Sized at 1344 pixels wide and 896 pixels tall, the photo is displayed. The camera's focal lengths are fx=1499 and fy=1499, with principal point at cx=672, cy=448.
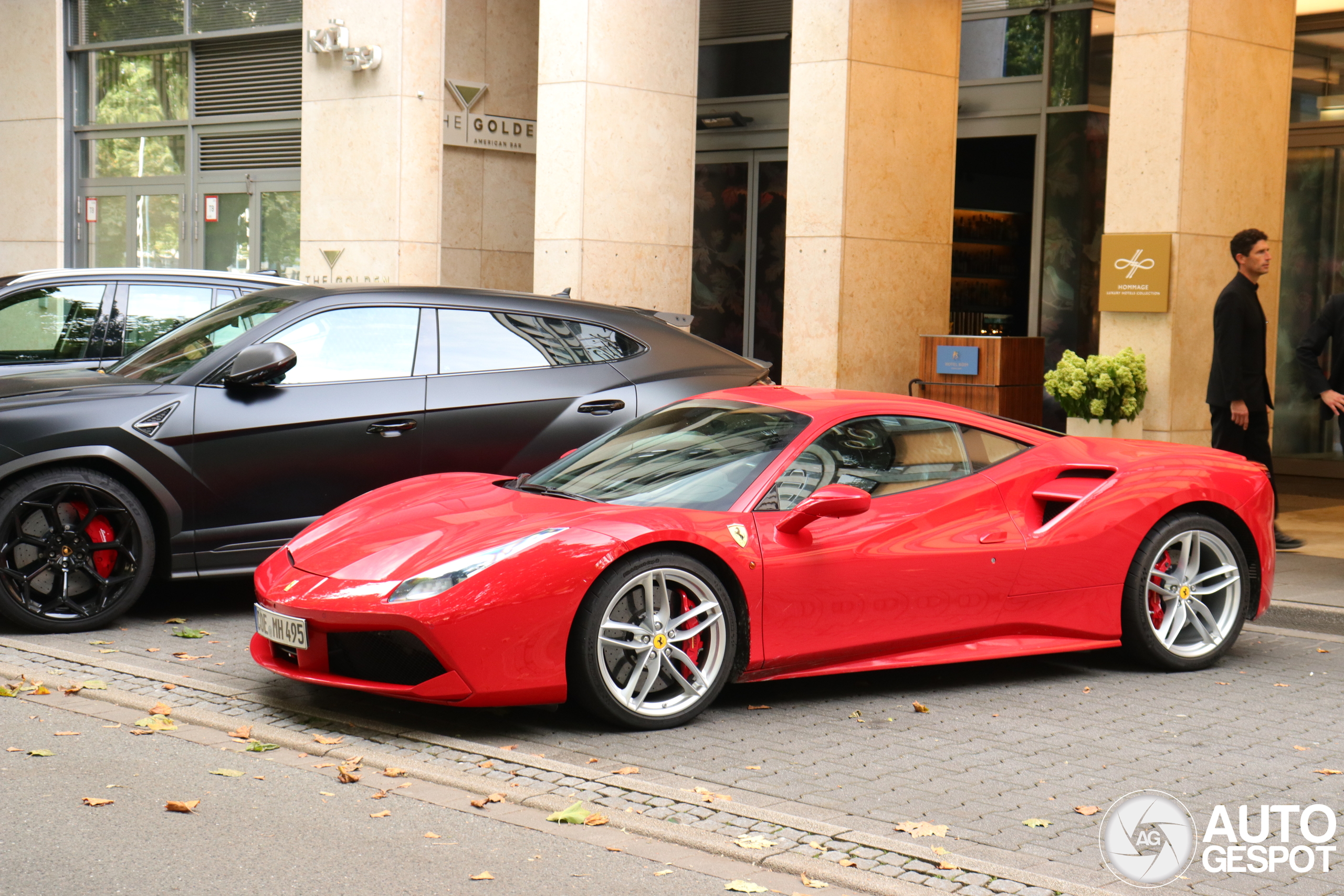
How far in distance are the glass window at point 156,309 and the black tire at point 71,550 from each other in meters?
2.58

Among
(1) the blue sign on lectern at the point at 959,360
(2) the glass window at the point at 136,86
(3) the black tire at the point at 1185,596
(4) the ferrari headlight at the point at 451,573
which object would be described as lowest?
(3) the black tire at the point at 1185,596

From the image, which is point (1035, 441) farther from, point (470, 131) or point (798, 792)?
point (470, 131)

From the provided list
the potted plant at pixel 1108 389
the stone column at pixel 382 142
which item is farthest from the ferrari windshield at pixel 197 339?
the stone column at pixel 382 142

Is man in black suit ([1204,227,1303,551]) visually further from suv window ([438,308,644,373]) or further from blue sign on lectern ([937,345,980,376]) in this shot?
suv window ([438,308,644,373])

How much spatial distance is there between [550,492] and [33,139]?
17.9 meters

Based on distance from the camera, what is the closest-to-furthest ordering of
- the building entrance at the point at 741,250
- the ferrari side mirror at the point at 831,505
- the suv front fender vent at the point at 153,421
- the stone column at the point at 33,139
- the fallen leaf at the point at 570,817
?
1. the fallen leaf at the point at 570,817
2. the ferrari side mirror at the point at 831,505
3. the suv front fender vent at the point at 153,421
4. the building entrance at the point at 741,250
5. the stone column at the point at 33,139

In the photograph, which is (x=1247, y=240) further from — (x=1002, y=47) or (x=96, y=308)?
(x=1002, y=47)

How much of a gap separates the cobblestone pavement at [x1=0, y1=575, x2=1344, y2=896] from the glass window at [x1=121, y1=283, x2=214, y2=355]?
2.76m

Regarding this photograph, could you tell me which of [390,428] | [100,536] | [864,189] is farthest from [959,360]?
[100,536]

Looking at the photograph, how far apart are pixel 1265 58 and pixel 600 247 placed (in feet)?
19.7

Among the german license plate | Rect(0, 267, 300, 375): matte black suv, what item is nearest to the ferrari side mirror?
the german license plate

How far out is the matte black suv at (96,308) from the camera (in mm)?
9211

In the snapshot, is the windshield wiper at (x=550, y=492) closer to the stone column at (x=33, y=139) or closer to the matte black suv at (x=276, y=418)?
the matte black suv at (x=276, y=418)

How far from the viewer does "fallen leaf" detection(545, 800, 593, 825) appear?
4.51 m
